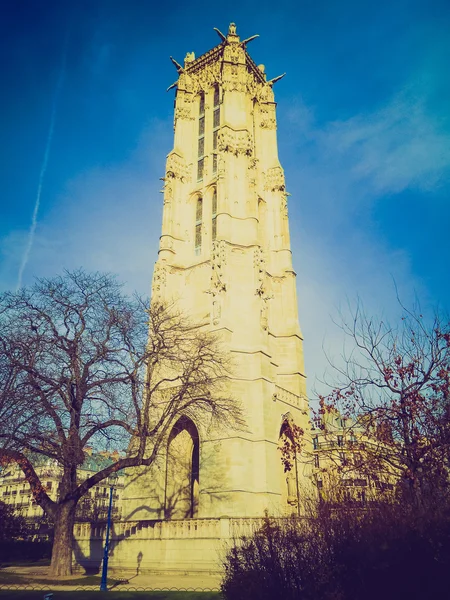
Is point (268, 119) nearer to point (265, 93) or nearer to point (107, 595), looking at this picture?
point (265, 93)

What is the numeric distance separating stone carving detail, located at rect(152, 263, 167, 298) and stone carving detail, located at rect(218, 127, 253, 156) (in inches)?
354

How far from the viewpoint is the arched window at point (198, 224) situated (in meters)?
30.8

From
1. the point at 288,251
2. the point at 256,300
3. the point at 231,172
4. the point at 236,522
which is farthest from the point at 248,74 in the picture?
the point at 236,522

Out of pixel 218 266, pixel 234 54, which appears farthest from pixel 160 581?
pixel 234 54

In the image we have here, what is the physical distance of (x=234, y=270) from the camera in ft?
87.2

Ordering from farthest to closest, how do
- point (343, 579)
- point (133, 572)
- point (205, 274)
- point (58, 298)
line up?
point (205, 274) → point (133, 572) → point (58, 298) → point (343, 579)

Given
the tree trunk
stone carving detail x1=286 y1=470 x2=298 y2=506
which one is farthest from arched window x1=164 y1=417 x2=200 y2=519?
the tree trunk

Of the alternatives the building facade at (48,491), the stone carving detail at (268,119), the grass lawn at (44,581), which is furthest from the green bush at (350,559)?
the stone carving detail at (268,119)

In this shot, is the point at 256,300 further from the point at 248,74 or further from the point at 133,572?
the point at 248,74

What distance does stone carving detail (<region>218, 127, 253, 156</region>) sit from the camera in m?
30.5

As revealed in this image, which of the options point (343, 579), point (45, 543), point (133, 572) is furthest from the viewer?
point (45, 543)

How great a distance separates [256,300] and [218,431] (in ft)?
25.5

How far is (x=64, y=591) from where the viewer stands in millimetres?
11070

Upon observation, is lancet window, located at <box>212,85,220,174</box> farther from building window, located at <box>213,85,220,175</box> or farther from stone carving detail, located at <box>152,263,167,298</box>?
stone carving detail, located at <box>152,263,167,298</box>
